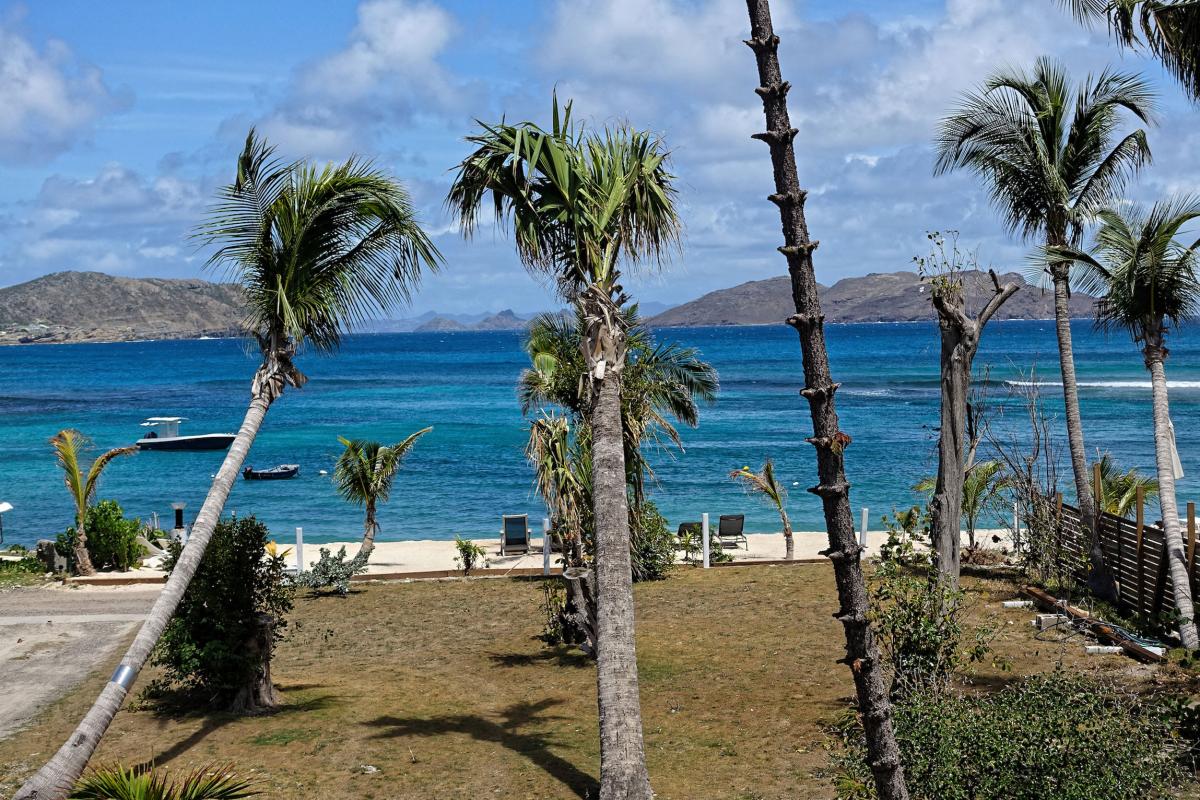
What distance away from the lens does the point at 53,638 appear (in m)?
15.6

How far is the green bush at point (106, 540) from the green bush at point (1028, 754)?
57.2 ft

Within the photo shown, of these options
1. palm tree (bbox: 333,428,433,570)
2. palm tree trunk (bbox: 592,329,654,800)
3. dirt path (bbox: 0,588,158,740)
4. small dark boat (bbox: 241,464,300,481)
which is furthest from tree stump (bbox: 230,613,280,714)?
small dark boat (bbox: 241,464,300,481)

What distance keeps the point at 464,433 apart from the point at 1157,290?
1893 inches

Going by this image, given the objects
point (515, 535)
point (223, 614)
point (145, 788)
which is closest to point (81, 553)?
point (515, 535)

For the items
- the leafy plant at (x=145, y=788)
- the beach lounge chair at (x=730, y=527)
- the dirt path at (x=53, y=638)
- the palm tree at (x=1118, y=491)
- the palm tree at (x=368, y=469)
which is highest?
the palm tree at (x=368, y=469)

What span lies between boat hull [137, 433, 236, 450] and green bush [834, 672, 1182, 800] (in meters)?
49.9

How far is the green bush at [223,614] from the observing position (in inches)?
435

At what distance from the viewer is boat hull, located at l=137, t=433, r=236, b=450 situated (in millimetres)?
52938

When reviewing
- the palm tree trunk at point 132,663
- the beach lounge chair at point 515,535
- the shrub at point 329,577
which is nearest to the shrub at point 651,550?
the shrub at point 329,577

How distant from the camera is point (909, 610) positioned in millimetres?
9797

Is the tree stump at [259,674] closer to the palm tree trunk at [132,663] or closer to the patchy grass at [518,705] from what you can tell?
the patchy grass at [518,705]

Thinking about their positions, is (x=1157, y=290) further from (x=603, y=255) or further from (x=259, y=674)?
(x=259, y=674)

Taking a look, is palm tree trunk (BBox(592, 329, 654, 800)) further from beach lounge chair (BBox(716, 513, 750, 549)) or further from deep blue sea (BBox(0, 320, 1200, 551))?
beach lounge chair (BBox(716, 513, 750, 549))

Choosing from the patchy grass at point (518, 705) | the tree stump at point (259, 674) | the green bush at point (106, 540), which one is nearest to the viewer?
the patchy grass at point (518, 705)
